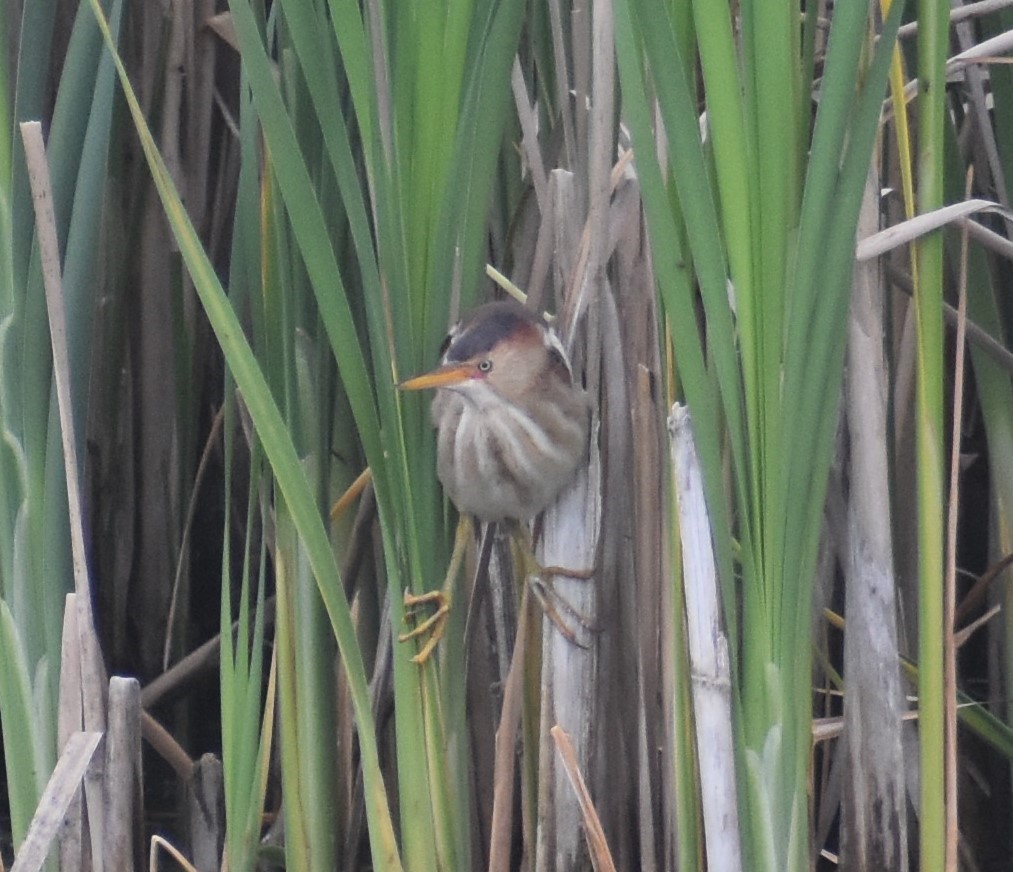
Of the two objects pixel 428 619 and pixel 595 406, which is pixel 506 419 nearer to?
pixel 595 406

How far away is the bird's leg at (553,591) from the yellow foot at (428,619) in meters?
0.10

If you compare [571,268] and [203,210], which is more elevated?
[203,210]

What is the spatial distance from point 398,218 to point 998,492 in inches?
29.9

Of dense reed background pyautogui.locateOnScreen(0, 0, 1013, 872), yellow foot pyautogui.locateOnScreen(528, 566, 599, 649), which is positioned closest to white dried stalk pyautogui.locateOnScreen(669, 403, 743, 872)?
dense reed background pyautogui.locateOnScreen(0, 0, 1013, 872)

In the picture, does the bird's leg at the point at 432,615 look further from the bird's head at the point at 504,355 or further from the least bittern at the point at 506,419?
the bird's head at the point at 504,355

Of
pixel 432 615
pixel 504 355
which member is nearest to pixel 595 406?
pixel 504 355

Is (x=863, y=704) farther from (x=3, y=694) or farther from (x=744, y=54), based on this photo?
(x=3, y=694)

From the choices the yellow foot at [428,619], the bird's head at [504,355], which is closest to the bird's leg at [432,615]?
the yellow foot at [428,619]

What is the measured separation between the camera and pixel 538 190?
1.30 meters

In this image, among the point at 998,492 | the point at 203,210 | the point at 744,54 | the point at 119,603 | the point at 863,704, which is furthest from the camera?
the point at 119,603

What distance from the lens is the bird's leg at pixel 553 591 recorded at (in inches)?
49.7

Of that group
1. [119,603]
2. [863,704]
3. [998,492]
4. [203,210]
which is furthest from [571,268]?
[119,603]

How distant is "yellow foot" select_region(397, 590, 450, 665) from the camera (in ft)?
3.90

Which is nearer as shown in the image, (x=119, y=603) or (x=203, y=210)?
(x=203, y=210)
